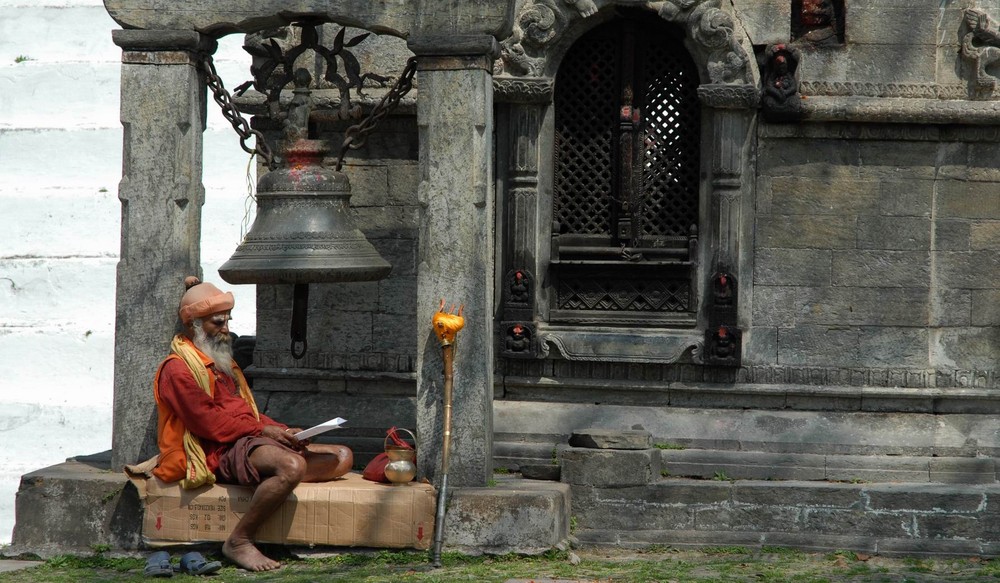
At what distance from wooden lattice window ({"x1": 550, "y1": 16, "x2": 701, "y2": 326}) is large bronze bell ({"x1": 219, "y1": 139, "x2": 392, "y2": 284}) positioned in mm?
1782

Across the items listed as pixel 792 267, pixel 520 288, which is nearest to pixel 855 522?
pixel 792 267

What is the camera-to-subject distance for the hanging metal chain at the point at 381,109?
10.6 meters

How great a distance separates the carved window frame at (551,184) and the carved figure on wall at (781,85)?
0.09 meters

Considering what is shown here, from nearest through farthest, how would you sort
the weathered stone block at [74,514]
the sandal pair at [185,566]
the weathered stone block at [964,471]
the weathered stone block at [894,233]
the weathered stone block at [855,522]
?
1. the sandal pair at [185,566]
2. the weathered stone block at [74,514]
3. the weathered stone block at [855,522]
4. the weathered stone block at [964,471]
5. the weathered stone block at [894,233]

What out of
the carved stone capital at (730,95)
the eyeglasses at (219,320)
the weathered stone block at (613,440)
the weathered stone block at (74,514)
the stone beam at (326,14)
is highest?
the stone beam at (326,14)

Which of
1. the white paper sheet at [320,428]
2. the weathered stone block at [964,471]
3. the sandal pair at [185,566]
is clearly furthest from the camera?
the weathered stone block at [964,471]

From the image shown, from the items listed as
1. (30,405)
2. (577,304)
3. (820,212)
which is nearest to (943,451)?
(820,212)

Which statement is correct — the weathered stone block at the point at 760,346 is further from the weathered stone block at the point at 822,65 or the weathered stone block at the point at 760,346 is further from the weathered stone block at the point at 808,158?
the weathered stone block at the point at 822,65

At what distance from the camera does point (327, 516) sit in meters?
10.1

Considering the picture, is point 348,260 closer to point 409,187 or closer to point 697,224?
point 409,187

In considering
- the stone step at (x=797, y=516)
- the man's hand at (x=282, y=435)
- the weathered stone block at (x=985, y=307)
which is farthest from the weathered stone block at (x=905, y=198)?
the man's hand at (x=282, y=435)

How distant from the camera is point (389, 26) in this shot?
33.8 feet

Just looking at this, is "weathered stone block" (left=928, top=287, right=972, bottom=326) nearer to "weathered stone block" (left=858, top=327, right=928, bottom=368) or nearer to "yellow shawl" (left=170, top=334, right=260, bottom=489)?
"weathered stone block" (left=858, top=327, right=928, bottom=368)

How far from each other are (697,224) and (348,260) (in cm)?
263
